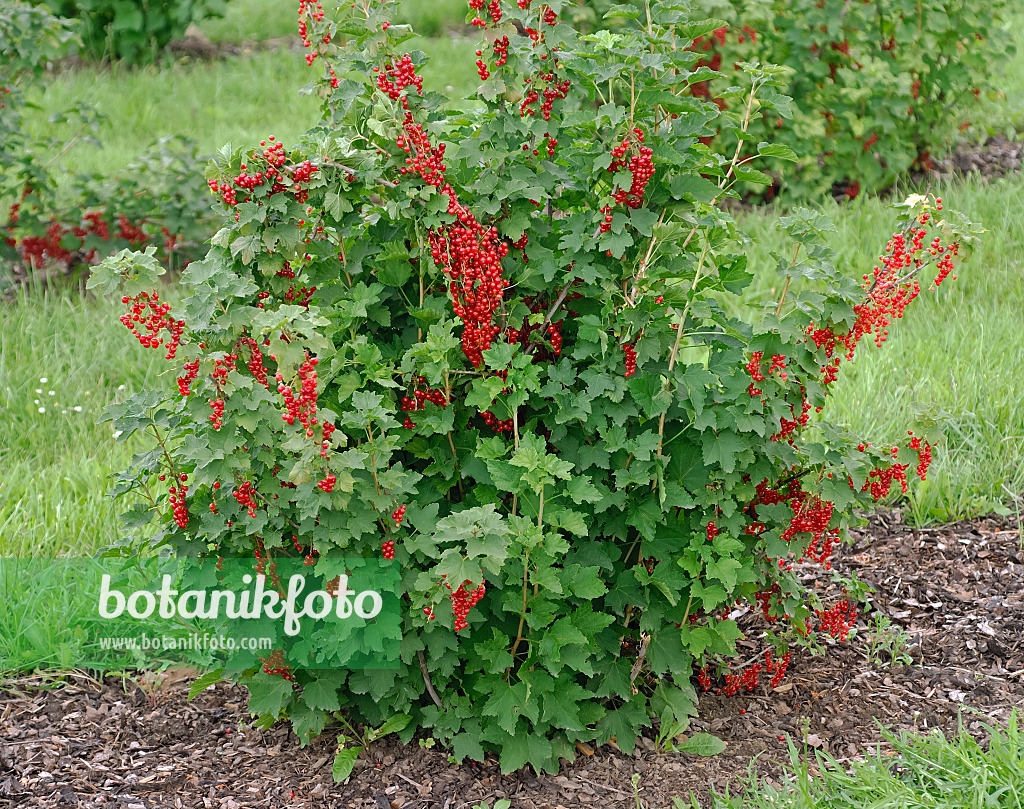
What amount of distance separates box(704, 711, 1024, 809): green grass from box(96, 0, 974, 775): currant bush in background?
34 centimetres

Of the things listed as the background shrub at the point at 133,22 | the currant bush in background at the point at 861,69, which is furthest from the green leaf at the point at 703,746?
the background shrub at the point at 133,22

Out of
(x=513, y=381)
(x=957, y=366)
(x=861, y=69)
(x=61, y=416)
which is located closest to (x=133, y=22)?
(x=61, y=416)

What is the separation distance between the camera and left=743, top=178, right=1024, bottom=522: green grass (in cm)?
381

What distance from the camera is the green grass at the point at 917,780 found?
228 centimetres

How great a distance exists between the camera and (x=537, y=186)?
233cm

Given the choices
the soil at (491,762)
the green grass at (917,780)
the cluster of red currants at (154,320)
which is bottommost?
the soil at (491,762)

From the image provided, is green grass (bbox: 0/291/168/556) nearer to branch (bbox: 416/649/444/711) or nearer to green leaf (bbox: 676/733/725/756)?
branch (bbox: 416/649/444/711)

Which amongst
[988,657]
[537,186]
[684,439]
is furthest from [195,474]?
[988,657]

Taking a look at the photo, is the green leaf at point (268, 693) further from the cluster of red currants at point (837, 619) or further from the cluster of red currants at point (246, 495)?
the cluster of red currants at point (837, 619)

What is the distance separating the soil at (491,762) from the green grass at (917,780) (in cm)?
13

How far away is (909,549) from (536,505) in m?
1.85

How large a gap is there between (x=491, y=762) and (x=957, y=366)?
2749 mm

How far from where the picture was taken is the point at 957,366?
169 inches

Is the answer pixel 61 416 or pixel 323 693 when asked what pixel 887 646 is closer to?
pixel 323 693
